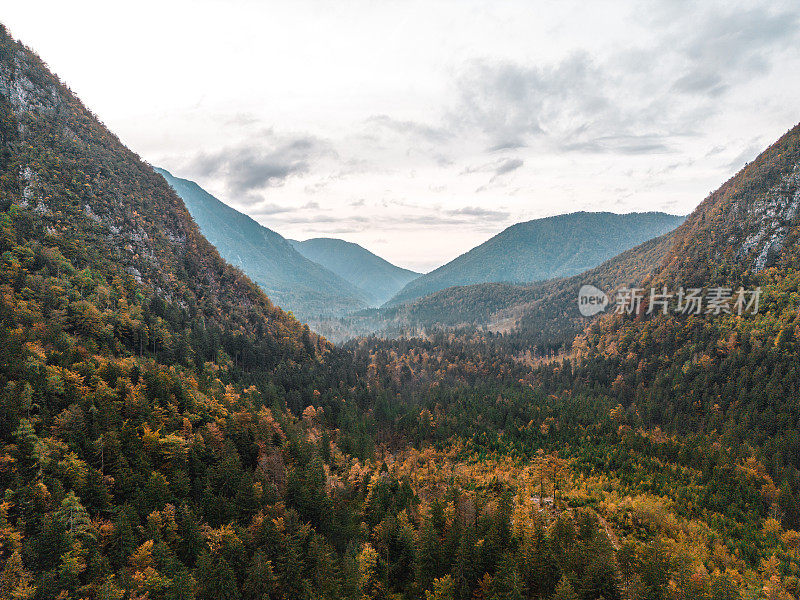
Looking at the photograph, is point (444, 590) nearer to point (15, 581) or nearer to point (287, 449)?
point (287, 449)

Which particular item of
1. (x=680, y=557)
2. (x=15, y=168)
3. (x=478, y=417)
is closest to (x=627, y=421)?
(x=478, y=417)

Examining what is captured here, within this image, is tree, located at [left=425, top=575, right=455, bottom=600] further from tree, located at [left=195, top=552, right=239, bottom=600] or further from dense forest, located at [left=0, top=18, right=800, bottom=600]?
tree, located at [left=195, top=552, right=239, bottom=600]

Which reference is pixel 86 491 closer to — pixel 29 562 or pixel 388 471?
pixel 29 562

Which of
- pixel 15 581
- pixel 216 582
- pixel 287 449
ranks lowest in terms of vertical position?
pixel 216 582

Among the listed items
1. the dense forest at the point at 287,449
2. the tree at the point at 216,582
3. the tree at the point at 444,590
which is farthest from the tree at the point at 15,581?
the tree at the point at 444,590

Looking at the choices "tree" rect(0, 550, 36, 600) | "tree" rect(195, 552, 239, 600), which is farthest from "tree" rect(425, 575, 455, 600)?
"tree" rect(0, 550, 36, 600)

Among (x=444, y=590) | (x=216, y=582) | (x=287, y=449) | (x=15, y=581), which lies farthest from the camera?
(x=287, y=449)

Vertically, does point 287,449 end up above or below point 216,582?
above

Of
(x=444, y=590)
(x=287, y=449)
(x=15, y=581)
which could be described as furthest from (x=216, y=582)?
(x=287, y=449)
